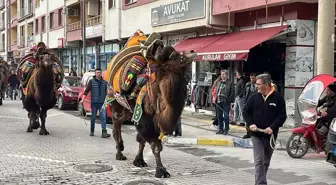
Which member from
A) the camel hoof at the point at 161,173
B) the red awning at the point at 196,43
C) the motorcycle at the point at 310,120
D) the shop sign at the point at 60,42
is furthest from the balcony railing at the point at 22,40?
the camel hoof at the point at 161,173

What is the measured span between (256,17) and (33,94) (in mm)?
8219

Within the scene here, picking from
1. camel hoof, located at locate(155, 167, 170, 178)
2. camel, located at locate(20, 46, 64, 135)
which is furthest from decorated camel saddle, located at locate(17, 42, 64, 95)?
camel hoof, located at locate(155, 167, 170, 178)

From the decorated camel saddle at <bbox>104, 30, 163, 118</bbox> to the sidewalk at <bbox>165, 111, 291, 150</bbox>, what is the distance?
4.83ft

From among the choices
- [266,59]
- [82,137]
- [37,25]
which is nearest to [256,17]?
[266,59]

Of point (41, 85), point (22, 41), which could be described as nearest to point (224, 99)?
point (41, 85)

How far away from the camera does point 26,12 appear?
47531 mm

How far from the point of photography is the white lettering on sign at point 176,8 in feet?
55.3

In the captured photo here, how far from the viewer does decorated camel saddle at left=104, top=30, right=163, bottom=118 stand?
690 cm

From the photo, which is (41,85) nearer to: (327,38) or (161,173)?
(161,173)

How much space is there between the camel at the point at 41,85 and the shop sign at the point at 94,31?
14.2 metres

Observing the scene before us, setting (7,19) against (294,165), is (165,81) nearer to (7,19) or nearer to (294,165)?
(294,165)

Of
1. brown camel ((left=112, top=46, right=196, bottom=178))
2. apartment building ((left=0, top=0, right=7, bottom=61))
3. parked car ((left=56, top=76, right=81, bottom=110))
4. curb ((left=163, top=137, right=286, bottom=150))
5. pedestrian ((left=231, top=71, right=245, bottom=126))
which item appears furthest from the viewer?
apartment building ((left=0, top=0, right=7, bottom=61))

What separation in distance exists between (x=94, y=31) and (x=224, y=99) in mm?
16938

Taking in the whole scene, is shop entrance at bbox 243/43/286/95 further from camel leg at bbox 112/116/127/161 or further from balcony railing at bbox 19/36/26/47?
balcony railing at bbox 19/36/26/47
